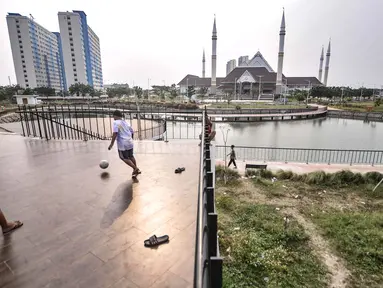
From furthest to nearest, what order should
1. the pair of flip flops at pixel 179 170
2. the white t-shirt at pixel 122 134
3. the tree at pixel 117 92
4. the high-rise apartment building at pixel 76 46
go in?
the high-rise apartment building at pixel 76 46 < the tree at pixel 117 92 < the pair of flip flops at pixel 179 170 < the white t-shirt at pixel 122 134

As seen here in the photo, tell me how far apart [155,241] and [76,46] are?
4025 inches

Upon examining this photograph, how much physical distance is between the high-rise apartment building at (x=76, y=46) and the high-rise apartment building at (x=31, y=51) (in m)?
10.4

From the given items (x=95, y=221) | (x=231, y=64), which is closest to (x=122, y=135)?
(x=95, y=221)

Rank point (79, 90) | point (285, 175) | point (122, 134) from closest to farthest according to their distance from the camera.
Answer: point (122, 134)
point (285, 175)
point (79, 90)

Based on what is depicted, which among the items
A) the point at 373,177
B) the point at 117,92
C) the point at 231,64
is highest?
the point at 231,64

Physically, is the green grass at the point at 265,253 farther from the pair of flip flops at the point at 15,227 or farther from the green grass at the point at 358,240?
the pair of flip flops at the point at 15,227

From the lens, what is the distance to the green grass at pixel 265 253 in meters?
5.39

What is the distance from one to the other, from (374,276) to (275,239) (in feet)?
7.84

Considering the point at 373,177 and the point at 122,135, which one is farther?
the point at 373,177

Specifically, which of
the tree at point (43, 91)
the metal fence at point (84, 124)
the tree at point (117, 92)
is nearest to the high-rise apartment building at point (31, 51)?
the tree at point (43, 91)

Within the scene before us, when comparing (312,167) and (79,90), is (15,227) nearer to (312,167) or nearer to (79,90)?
(312,167)

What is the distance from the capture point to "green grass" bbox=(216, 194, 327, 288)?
539 centimetres

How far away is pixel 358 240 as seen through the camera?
6754 mm

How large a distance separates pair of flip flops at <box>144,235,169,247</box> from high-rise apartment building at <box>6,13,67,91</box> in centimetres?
10190
